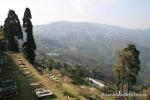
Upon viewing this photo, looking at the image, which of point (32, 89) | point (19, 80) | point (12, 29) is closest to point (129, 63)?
point (19, 80)

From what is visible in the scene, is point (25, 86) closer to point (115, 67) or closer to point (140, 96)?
point (115, 67)

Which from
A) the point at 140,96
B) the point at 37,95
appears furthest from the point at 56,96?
the point at 140,96

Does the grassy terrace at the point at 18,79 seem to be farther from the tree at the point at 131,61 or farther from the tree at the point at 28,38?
the tree at the point at 131,61

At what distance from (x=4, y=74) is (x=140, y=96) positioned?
37.4 metres

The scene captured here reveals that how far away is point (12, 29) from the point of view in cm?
5884

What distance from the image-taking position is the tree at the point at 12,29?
191ft

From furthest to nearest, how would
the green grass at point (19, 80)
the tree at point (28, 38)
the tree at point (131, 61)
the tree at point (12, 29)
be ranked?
the tree at point (12, 29) → the tree at point (28, 38) → the tree at point (131, 61) → the green grass at point (19, 80)

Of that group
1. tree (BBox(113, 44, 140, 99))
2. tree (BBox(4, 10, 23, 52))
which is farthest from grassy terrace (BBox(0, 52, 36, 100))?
tree (BBox(113, 44, 140, 99))

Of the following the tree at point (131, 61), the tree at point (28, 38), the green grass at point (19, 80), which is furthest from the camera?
the tree at point (28, 38)

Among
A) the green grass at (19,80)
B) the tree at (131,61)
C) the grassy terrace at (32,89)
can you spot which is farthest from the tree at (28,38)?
the tree at (131,61)

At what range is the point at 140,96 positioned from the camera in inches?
2427

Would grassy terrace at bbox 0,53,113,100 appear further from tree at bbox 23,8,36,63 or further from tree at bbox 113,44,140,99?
tree at bbox 113,44,140,99

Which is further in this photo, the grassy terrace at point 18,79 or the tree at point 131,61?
the tree at point 131,61

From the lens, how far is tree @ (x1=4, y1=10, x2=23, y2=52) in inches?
2291
